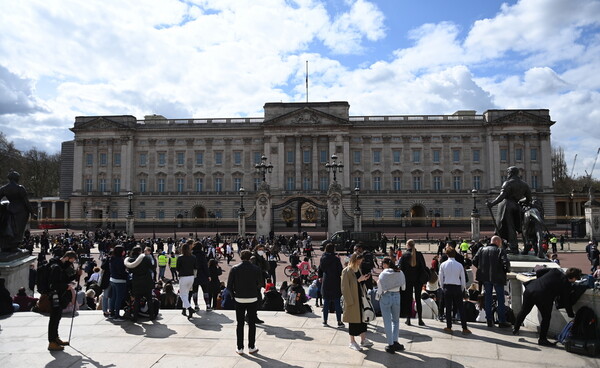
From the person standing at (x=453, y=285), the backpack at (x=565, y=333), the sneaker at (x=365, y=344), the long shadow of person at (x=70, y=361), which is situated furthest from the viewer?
the person standing at (x=453, y=285)

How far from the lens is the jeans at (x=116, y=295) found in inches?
411

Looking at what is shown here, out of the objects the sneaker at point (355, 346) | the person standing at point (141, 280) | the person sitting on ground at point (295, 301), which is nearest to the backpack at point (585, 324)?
the sneaker at point (355, 346)

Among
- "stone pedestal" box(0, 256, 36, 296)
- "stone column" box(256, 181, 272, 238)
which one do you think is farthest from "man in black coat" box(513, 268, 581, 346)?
"stone column" box(256, 181, 272, 238)

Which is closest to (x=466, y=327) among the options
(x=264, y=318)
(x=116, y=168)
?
(x=264, y=318)

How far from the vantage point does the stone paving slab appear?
24.5 ft

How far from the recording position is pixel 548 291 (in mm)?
8102

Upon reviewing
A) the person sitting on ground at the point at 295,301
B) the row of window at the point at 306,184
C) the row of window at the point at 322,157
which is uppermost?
the row of window at the point at 322,157

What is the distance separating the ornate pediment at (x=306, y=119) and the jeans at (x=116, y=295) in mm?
55221

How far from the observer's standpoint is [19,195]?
13141mm

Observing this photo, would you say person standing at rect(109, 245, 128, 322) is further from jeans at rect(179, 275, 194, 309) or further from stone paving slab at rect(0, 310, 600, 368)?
Result: jeans at rect(179, 275, 194, 309)

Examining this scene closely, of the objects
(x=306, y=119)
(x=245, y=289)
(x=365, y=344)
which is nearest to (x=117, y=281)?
(x=245, y=289)

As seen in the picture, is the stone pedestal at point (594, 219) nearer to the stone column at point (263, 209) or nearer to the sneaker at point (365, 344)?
the stone column at point (263, 209)

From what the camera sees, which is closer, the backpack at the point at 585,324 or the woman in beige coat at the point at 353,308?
the backpack at the point at 585,324

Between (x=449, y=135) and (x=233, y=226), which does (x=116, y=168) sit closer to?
(x=233, y=226)
